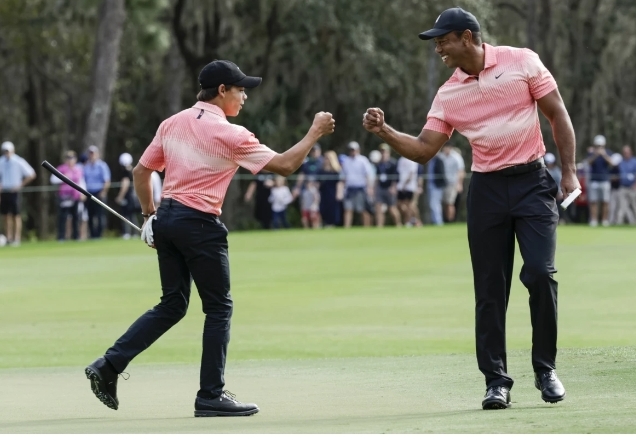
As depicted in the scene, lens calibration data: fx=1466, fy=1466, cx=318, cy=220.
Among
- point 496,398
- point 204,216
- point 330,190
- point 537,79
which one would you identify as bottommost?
point 496,398

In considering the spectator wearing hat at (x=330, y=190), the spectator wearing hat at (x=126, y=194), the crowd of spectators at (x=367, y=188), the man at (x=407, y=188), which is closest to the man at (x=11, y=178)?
the spectator wearing hat at (x=126, y=194)

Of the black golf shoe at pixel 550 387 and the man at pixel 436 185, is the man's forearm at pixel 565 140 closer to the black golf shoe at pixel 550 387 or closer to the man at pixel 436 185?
the black golf shoe at pixel 550 387

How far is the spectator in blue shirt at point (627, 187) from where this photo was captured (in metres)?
32.1

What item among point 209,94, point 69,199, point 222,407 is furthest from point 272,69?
point 222,407

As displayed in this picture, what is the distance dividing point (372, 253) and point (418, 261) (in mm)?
1959

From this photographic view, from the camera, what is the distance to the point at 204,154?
7.71 m

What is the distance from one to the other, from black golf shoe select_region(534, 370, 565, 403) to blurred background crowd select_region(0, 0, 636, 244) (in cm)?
2593

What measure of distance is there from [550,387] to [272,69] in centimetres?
3617

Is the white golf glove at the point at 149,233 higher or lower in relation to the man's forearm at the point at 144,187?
lower

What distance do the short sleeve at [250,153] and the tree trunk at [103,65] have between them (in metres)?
29.4

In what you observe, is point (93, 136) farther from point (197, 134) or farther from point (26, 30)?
point (197, 134)

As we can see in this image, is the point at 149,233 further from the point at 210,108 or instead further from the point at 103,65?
the point at 103,65

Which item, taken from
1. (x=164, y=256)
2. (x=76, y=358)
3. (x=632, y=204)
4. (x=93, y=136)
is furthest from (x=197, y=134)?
(x=93, y=136)

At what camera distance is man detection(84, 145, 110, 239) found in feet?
96.8
